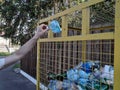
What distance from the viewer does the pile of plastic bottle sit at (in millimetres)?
3330

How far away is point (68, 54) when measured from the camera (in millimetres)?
4574

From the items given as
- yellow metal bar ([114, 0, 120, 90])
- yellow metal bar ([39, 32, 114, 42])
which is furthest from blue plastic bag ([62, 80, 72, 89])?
yellow metal bar ([114, 0, 120, 90])

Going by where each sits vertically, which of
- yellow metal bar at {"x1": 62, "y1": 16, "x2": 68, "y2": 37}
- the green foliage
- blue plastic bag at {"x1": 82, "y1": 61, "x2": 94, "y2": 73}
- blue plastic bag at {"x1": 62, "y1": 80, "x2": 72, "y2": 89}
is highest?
the green foliage

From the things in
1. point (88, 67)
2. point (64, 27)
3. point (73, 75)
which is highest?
point (64, 27)

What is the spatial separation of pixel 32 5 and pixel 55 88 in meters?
11.0

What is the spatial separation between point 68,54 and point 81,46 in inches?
13.9

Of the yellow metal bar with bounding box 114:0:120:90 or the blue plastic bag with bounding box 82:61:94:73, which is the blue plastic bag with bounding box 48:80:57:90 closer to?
the blue plastic bag with bounding box 82:61:94:73

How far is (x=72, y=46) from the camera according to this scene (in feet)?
14.7

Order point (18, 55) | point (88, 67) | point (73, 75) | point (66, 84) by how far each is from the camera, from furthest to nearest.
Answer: point (66, 84), point (73, 75), point (88, 67), point (18, 55)

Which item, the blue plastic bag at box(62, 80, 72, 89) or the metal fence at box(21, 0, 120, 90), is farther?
the blue plastic bag at box(62, 80, 72, 89)

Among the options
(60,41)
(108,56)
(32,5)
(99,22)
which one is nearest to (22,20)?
(32,5)

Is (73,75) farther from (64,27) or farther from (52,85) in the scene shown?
(64,27)

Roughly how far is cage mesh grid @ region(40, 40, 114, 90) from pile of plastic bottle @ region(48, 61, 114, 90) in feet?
0.18

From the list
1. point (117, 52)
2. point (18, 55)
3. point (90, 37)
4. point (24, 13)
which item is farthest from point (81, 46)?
point (24, 13)
